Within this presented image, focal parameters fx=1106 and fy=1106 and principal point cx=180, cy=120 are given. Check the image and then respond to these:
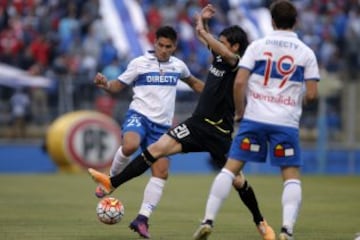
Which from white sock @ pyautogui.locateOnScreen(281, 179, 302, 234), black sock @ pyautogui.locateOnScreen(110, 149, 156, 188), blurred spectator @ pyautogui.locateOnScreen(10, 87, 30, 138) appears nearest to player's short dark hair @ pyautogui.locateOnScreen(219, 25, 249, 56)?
black sock @ pyautogui.locateOnScreen(110, 149, 156, 188)

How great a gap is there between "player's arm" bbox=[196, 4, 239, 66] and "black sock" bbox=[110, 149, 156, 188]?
141 centimetres

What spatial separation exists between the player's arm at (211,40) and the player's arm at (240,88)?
1.13 m

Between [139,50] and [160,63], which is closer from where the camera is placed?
[160,63]

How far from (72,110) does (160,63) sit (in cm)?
1591

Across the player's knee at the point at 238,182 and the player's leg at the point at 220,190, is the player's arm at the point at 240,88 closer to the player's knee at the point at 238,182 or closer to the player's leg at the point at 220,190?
the player's leg at the point at 220,190

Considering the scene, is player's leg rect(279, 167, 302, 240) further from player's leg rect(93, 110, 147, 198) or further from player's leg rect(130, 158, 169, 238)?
player's leg rect(93, 110, 147, 198)

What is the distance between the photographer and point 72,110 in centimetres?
2906

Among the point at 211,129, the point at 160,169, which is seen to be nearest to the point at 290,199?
the point at 211,129

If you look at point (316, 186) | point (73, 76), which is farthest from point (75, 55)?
point (316, 186)

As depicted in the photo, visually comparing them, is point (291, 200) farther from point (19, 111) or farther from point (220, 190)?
point (19, 111)

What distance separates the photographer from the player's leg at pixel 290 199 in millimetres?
10875

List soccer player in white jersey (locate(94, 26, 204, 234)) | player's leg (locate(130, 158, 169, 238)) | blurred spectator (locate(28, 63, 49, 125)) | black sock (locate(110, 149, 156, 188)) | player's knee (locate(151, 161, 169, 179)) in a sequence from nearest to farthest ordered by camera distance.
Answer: player's leg (locate(130, 158, 169, 238))
black sock (locate(110, 149, 156, 188))
player's knee (locate(151, 161, 169, 179))
soccer player in white jersey (locate(94, 26, 204, 234))
blurred spectator (locate(28, 63, 49, 125))

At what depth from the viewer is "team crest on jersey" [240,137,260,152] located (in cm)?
1098

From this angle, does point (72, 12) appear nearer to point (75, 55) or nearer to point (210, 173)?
point (75, 55)
